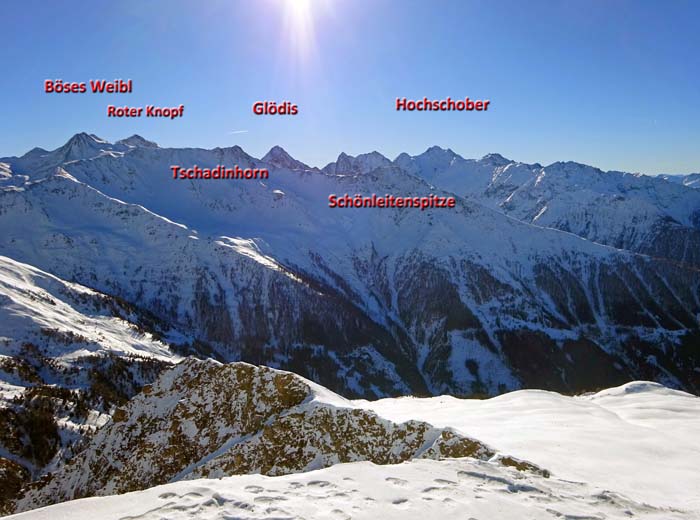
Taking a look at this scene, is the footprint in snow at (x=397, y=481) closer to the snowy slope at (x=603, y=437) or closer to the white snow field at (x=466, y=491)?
the white snow field at (x=466, y=491)

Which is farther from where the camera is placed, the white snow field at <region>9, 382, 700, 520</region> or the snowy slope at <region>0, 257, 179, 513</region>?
the snowy slope at <region>0, 257, 179, 513</region>

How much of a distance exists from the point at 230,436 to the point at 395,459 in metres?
13.3

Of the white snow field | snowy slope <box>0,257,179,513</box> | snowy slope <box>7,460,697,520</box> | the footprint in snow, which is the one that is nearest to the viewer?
snowy slope <box>7,460,697,520</box>

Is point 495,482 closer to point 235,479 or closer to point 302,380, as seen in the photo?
point 235,479

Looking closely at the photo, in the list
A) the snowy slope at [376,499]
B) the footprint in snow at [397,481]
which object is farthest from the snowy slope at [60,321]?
the footprint in snow at [397,481]

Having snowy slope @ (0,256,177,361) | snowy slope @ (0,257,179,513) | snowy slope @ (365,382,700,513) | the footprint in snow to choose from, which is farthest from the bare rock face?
snowy slope @ (0,256,177,361)

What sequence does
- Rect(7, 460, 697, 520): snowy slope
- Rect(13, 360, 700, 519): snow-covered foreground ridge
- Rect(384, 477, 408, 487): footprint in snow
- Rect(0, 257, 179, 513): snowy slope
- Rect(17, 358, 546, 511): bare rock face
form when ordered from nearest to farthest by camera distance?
Rect(7, 460, 697, 520): snowy slope, Rect(13, 360, 700, 519): snow-covered foreground ridge, Rect(384, 477, 408, 487): footprint in snow, Rect(17, 358, 546, 511): bare rock face, Rect(0, 257, 179, 513): snowy slope

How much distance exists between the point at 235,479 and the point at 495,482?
31.6ft

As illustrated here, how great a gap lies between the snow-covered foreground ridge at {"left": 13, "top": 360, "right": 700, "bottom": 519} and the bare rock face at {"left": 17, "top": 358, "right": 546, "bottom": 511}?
10 cm

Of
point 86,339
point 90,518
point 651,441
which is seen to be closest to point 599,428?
point 651,441

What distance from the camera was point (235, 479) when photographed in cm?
1723

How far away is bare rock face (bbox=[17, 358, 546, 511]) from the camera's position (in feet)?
84.7

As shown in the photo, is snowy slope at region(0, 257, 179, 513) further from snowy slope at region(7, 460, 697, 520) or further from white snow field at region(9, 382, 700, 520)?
white snow field at region(9, 382, 700, 520)

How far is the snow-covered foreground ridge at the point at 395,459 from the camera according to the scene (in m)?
15.0
